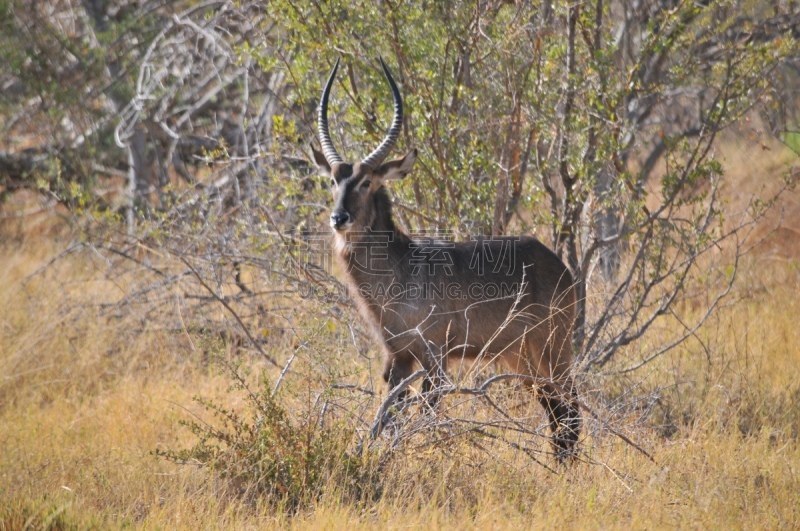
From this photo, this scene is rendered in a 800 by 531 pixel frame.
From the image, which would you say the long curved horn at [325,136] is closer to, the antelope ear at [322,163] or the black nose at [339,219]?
the antelope ear at [322,163]

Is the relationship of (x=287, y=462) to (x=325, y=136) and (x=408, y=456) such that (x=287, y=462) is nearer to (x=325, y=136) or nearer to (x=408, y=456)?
(x=408, y=456)

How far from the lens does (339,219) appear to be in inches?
203

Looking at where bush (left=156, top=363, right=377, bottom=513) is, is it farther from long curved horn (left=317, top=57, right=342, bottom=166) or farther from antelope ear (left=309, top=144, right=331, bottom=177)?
antelope ear (left=309, top=144, right=331, bottom=177)

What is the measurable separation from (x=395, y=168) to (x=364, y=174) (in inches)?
8.4

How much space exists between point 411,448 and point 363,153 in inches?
112

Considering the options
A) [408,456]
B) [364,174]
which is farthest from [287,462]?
[364,174]

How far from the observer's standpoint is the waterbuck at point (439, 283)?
17.1ft

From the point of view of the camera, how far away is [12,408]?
5859mm

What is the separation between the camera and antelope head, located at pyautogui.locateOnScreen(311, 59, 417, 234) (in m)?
5.30

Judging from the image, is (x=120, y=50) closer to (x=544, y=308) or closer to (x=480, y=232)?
(x=480, y=232)

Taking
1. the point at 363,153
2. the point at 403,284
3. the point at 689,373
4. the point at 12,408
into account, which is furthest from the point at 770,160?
the point at 12,408

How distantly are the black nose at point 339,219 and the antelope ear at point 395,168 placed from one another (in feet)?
1.34

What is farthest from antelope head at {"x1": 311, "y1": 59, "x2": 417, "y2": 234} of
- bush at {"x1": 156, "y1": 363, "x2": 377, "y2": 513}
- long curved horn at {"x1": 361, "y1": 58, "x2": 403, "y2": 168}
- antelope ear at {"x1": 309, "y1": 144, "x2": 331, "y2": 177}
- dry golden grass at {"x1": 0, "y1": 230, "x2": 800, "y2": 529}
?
dry golden grass at {"x1": 0, "y1": 230, "x2": 800, "y2": 529}

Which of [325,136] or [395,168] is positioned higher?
[325,136]
